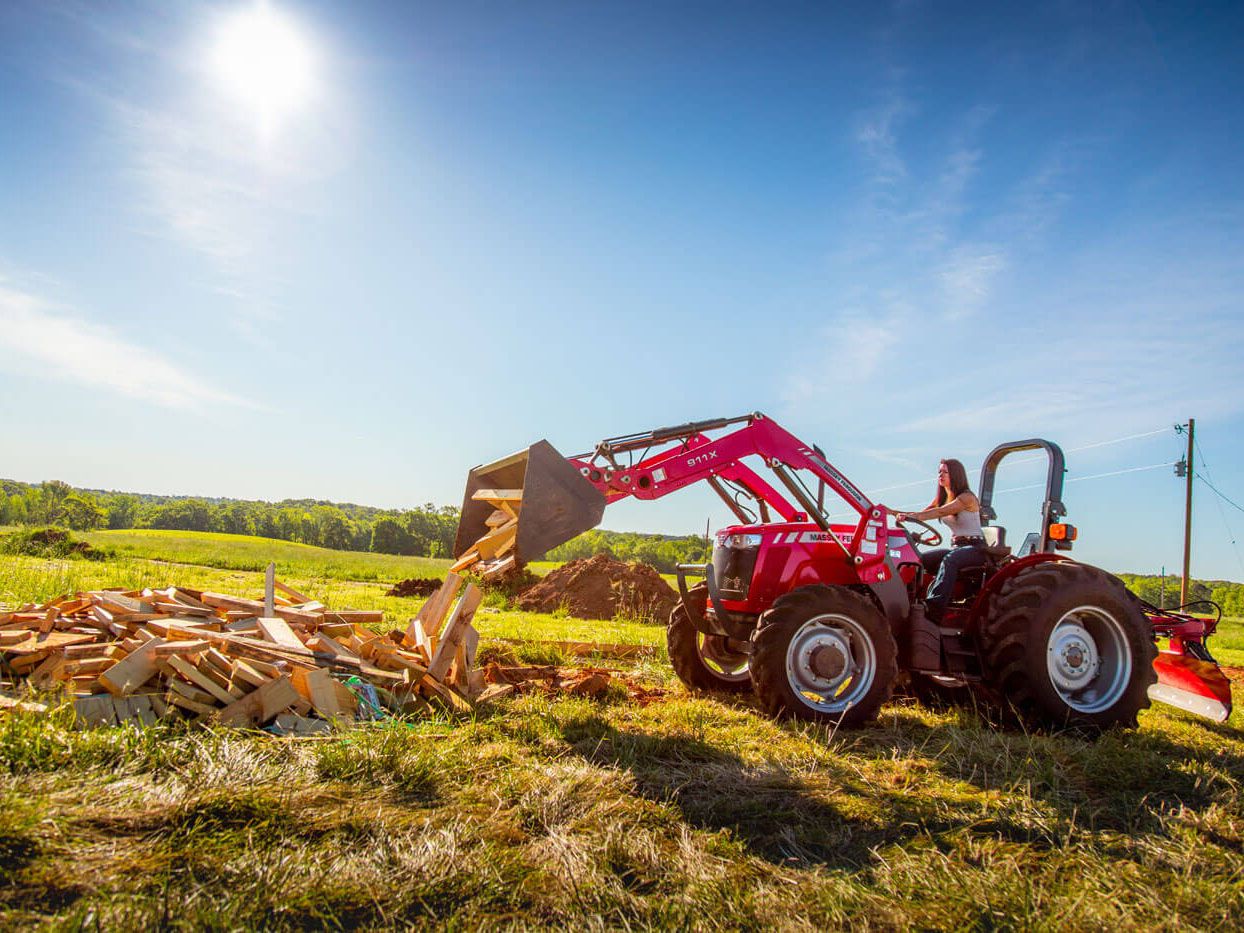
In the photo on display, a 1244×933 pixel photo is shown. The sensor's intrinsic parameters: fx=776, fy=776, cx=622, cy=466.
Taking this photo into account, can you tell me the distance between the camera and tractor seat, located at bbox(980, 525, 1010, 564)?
6.84 meters

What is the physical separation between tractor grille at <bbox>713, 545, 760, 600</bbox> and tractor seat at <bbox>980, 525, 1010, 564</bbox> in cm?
218

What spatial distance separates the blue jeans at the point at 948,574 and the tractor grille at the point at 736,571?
163 centimetres

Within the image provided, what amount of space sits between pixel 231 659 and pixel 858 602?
4.51 metres

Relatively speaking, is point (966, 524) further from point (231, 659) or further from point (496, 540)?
point (231, 659)

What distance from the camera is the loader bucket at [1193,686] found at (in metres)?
6.30

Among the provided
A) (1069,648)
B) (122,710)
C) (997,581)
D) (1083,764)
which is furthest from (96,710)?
(1069,648)

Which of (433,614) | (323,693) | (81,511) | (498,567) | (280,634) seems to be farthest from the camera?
(81,511)

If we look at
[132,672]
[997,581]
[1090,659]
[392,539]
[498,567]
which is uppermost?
[997,581]

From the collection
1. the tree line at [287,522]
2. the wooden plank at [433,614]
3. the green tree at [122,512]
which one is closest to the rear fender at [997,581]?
the wooden plank at [433,614]

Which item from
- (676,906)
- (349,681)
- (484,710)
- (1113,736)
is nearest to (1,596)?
(349,681)

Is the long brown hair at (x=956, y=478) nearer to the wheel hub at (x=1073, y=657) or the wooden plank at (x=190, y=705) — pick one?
the wheel hub at (x=1073, y=657)

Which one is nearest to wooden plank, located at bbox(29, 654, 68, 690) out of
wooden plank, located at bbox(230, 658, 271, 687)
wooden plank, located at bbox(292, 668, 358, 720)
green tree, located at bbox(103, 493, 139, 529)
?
wooden plank, located at bbox(230, 658, 271, 687)

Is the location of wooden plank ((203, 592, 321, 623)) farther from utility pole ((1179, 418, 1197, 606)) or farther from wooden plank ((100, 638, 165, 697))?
utility pole ((1179, 418, 1197, 606))

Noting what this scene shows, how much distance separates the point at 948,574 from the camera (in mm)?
6676
